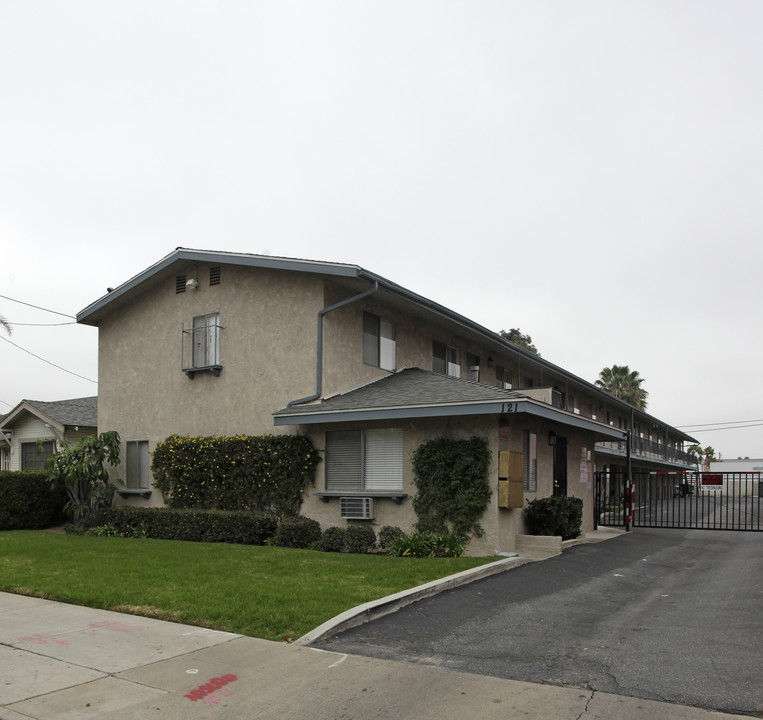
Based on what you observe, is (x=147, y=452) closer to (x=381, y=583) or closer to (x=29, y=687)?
(x=381, y=583)

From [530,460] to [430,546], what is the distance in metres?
3.53

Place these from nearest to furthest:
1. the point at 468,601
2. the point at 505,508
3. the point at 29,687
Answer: the point at 29,687, the point at 468,601, the point at 505,508

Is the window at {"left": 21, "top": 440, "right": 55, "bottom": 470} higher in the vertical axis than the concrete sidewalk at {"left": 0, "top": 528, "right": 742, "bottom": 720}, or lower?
higher

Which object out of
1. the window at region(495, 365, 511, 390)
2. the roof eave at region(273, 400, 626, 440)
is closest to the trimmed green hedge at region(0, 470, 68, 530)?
the roof eave at region(273, 400, 626, 440)

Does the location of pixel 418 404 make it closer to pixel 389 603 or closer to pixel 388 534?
pixel 388 534

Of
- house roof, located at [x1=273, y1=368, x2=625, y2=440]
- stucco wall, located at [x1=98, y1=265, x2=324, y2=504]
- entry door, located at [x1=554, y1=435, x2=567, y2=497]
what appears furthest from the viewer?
entry door, located at [x1=554, y1=435, x2=567, y2=497]

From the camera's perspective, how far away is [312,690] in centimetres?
599

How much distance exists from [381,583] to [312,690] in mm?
4396

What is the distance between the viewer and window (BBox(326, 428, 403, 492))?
49.5 ft

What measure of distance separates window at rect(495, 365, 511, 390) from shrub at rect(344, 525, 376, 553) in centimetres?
1128

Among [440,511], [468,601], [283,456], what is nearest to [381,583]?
[468,601]

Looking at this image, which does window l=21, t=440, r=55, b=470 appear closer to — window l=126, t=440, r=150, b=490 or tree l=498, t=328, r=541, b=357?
window l=126, t=440, r=150, b=490

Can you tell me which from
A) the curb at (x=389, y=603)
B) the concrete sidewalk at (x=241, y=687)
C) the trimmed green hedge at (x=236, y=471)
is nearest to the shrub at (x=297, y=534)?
the trimmed green hedge at (x=236, y=471)

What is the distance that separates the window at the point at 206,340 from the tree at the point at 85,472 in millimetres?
3431
